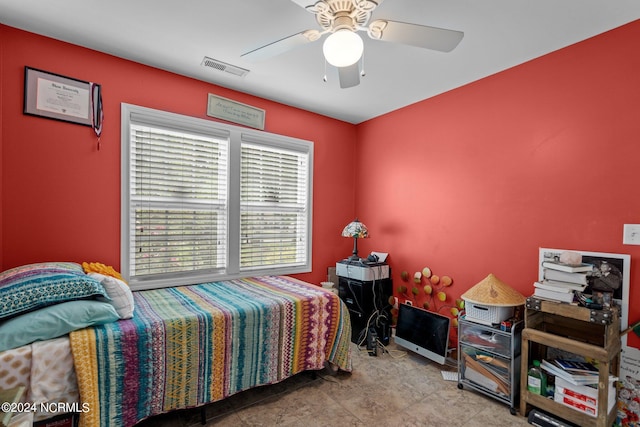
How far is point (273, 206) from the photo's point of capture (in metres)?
3.35

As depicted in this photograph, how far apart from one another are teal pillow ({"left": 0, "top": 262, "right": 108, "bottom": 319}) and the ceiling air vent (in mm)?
1800

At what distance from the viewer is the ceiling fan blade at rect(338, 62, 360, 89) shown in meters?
1.85

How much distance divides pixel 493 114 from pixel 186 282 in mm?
3067

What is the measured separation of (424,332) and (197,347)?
194cm

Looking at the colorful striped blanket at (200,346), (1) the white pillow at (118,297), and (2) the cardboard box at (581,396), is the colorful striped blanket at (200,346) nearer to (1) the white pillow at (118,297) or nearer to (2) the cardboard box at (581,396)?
(1) the white pillow at (118,297)

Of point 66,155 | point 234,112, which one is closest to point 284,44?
point 234,112

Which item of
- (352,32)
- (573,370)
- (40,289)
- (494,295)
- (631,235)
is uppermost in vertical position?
(352,32)

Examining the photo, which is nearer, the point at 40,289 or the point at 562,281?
the point at 40,289

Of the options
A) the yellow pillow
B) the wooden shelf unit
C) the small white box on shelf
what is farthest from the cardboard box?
the yellow pillow

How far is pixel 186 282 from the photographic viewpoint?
9.09 ft

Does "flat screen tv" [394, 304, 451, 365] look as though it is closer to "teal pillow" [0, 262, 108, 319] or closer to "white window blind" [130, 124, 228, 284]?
"white window blind" [130, 124, 228, 284]

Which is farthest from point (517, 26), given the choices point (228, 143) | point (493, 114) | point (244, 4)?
point (228, 143)

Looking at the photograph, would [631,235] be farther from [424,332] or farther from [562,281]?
[424,332]

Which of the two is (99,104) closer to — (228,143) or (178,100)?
(178,100)
